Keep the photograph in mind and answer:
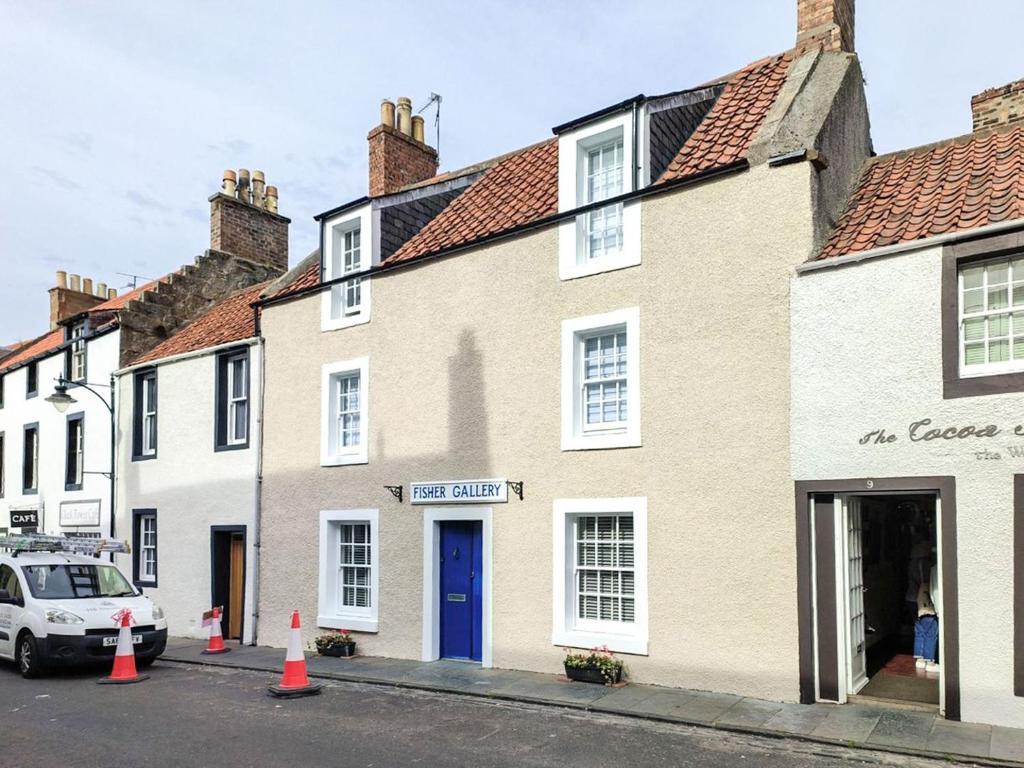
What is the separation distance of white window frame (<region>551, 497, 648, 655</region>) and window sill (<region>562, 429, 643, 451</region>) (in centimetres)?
70

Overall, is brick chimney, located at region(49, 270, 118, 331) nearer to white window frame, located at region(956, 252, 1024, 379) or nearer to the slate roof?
the slate roof

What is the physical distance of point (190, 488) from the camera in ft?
59.5

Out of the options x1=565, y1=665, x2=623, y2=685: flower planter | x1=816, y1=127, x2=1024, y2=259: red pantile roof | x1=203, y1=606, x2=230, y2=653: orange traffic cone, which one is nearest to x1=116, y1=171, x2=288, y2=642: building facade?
x1=203, y1=606, x2=230, y2=653: orange traffic cone

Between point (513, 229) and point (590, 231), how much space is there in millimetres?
1188

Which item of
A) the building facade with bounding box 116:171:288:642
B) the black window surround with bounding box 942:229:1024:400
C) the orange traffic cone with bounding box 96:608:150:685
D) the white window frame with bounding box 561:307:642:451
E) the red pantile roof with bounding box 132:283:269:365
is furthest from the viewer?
the red pantile roof with bounding box 132:283:269:365

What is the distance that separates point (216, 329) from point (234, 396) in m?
2.63

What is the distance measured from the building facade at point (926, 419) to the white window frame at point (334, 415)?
7455 mm

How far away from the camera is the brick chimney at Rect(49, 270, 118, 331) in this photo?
2806cm

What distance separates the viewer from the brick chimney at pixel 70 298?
92.1 ft

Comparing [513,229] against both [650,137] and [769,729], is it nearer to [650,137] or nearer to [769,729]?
[650,137]

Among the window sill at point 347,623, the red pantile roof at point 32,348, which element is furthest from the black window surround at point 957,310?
the red pantile roof at point 32,348

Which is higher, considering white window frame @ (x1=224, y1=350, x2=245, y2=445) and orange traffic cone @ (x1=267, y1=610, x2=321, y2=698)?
white window frame @ (x1=224, y1=350, x2=245, y2=445)

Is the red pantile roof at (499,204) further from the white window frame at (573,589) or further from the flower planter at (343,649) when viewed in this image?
the flower planter at (343,649)

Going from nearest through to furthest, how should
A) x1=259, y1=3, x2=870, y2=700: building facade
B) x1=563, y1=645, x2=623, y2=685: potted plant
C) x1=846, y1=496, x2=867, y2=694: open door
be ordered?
x1=846, y1=496, x2=867, y2=694: open door → x1=259, y1=3, x2=870, y2=700: building facade → x1=563, y1=645, x2=623, y2=685: potted plant
